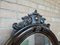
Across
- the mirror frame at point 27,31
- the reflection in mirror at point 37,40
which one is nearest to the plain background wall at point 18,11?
the mirror frame at point 27,31

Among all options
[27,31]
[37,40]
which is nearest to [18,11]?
[27,31]

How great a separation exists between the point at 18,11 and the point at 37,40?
1.13 feet

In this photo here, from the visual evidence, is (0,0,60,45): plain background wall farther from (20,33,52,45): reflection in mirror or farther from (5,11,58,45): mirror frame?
(20,33,52,45): reflection in mirror

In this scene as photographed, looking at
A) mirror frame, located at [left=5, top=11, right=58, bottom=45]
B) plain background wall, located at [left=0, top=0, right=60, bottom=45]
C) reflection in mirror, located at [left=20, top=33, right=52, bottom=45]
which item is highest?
plain background wall, located at [left=0, top=0, right=60, bottom=45]

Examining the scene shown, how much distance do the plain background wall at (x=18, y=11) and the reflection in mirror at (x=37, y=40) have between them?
18 cm

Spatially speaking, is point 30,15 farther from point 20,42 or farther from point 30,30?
point 20,42

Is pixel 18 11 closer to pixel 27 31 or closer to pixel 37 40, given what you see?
pixel 27 31

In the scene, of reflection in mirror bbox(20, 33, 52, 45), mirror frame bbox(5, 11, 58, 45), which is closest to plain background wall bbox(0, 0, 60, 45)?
mirror frame bbox(5, 11, 58, 45)

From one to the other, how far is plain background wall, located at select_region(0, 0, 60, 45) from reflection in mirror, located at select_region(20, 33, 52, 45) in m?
0.18

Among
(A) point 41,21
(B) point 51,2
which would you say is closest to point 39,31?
(A) point 41,21

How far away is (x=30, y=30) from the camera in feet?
4.05

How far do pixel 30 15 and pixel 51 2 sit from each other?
1.84ft

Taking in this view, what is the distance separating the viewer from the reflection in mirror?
1.25 meters

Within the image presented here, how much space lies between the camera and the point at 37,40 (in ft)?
4.34
